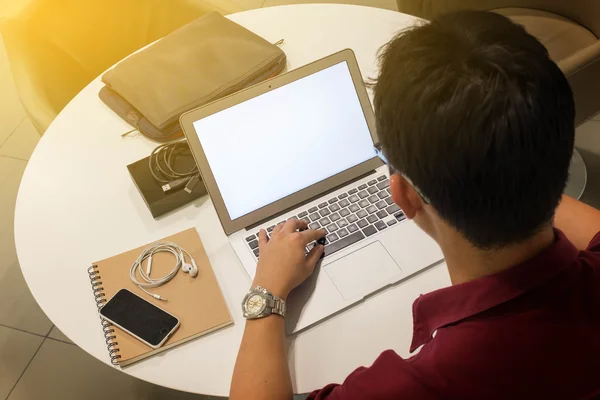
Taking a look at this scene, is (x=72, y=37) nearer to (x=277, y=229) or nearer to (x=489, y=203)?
(x=277, y=229)

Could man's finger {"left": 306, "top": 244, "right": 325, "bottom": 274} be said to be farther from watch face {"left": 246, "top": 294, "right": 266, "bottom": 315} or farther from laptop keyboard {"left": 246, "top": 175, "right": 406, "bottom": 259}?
watch face {"left": 246, "top": 294, "right": 266, "bottom": 315}

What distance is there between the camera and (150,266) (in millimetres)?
1060

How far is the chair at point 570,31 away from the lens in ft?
4.87

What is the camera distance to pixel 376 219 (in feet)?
3.55

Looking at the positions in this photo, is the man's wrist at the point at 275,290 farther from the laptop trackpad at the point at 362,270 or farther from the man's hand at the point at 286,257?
the laptop trackpad at the point at 362,270

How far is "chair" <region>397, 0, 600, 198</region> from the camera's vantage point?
1.49 metres

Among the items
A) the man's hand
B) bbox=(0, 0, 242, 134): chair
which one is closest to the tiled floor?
bbox=(0, 0, 242, 134): chair

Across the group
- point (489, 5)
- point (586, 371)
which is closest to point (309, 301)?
point (586, 371)

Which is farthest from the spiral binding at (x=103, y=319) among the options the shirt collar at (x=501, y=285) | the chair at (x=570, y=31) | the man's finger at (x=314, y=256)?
the chair at (x=570, y=31)

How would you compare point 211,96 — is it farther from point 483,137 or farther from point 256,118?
point 483,137

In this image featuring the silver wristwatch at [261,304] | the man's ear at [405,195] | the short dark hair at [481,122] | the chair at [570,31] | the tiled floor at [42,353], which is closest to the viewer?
the short dark hair at [481,122]

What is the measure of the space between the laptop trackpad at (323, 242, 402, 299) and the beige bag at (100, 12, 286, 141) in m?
0.53

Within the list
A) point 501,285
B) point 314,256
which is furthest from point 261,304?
point 501,285

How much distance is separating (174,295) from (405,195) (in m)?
0.49
